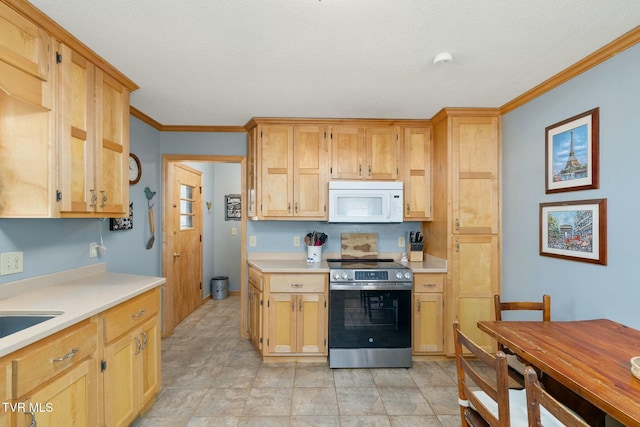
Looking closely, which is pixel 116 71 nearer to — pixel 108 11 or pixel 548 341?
pixel 108 11

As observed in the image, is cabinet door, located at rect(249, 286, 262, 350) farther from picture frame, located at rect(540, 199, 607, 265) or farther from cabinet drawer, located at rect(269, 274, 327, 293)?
picture frame, located at rect(540, 199, 607, 265)

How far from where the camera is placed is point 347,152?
3.08 metres

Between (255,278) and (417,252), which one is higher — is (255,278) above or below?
below

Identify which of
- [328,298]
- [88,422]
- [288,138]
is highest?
[288,138]

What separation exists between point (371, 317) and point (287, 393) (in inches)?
37.1

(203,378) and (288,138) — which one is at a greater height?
(288,138)

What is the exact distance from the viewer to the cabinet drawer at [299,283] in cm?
281

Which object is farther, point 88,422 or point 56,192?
point 56,192

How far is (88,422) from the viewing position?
149 centimetres

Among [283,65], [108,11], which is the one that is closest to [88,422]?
[108,11]

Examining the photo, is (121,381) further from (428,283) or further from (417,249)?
(417,249)

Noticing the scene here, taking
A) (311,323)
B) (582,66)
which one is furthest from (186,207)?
(582,66)

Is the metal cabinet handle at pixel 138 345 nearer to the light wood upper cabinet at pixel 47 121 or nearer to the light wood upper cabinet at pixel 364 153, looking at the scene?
the light wood upper cabinet at pixel 47 121

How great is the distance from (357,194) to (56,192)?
7.32 feet
